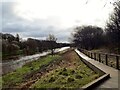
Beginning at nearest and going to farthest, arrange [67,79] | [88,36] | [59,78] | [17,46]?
[67,79], [59,78], [17,46], [88,36]

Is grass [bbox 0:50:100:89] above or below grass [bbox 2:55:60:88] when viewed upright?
above

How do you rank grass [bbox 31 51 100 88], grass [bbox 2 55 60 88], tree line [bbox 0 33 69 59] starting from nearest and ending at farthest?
grass [bbox 31 51 100 88] < grass [bbox 2 55 60 88] < tree line [bbox 0 33 69 59]

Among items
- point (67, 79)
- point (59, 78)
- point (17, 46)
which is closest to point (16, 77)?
point (59, 78)

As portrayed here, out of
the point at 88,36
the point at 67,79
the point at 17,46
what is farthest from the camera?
the point at 88,36

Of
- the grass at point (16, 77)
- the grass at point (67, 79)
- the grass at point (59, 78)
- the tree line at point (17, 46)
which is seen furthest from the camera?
the tree line at point (17, 46)

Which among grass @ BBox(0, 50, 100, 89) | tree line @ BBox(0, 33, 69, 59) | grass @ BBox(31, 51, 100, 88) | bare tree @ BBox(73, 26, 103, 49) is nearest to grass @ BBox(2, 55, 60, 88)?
grass @ BBox(0, 50, 100, 89)

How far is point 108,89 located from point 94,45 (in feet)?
311

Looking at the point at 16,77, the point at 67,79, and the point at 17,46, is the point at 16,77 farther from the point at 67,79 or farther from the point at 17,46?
the point at 17,46

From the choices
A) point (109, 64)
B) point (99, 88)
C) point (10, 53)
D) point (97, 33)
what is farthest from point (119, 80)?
point (97, 33)

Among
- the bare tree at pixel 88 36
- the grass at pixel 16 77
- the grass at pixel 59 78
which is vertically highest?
the bare tree at pixel 88 36

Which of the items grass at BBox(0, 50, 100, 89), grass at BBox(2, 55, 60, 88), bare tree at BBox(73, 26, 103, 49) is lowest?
grass at BBox(2, 55, 60, 88)

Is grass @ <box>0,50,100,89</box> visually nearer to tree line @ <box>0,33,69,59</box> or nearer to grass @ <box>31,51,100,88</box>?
grass @ <box>31,51,100,88</box>

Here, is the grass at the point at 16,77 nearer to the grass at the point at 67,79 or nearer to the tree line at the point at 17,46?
the grass at the point at 67,79

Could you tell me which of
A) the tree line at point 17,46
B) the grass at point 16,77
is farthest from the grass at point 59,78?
the tree line at point 17,46
